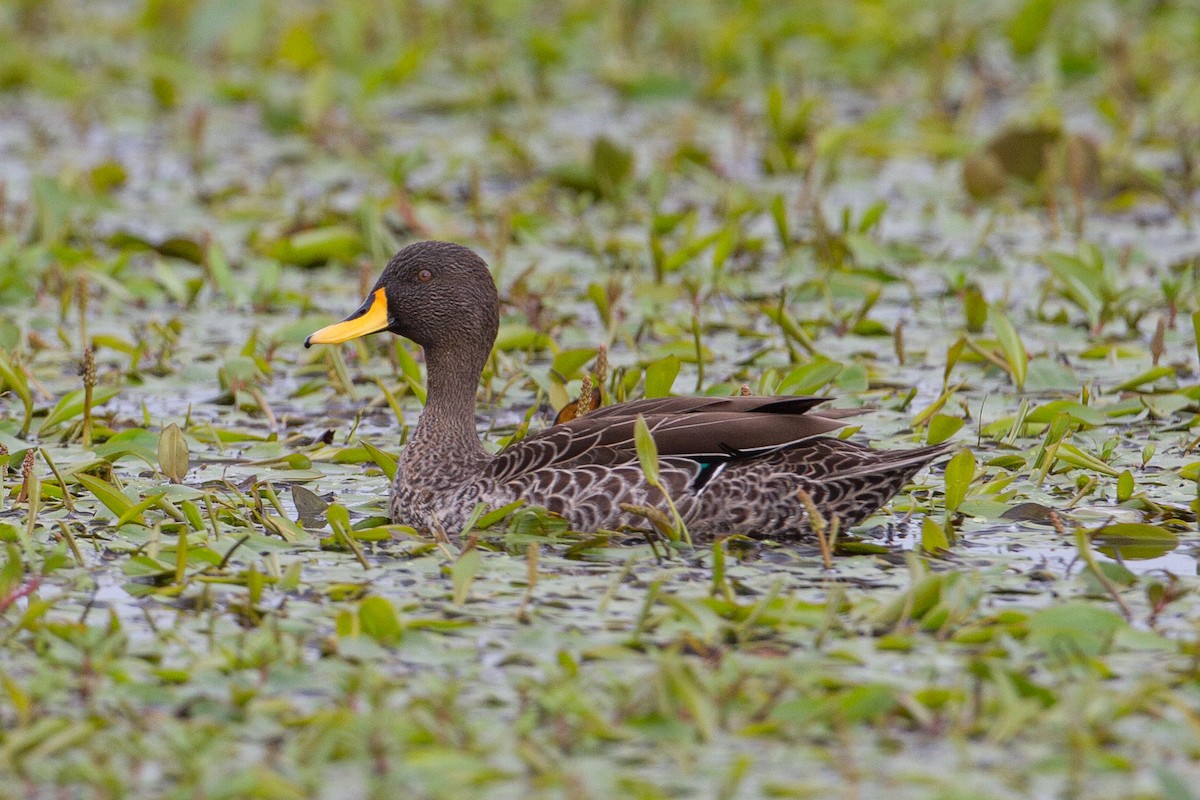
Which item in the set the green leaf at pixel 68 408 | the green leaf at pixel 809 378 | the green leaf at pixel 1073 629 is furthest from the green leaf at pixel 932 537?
the green leaf at pixel 68 408

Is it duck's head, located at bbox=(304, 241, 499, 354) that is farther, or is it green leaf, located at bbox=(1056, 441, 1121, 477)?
duck's head, located at bbox=(304, 241, 499, 354)

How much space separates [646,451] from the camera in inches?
238

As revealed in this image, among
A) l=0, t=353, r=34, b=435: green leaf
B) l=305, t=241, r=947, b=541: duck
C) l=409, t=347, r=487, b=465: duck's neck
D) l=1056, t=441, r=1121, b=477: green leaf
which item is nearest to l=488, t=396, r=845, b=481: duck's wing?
l=305, t=241, r=947, b=541: duck

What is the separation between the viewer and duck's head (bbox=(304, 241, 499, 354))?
7.02m

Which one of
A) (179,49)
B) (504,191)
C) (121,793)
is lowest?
(121,793)

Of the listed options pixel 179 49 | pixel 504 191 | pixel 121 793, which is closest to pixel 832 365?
pixel 121 793

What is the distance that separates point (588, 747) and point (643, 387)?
3.60 meters

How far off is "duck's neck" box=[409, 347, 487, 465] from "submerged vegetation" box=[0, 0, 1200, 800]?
13.9 inches

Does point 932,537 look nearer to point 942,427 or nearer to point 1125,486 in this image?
point 1125,486

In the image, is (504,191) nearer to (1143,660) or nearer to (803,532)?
(803,532)

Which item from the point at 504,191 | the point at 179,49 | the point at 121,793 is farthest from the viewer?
the point at 179,49

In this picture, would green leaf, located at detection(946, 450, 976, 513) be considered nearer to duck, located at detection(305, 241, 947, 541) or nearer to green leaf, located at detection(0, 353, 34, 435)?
duck, located at detection(305, 241, 947, 541)

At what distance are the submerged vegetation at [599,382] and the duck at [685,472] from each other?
0.16 m

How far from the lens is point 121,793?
169 inches
